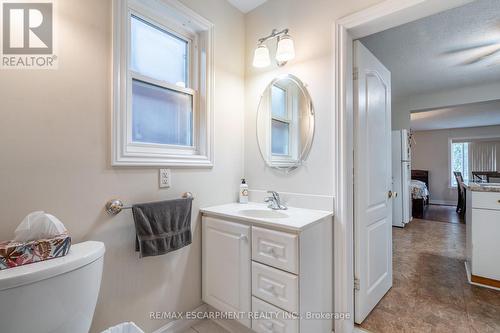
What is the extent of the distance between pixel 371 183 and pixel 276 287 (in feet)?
3.56

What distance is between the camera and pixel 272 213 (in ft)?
5.62

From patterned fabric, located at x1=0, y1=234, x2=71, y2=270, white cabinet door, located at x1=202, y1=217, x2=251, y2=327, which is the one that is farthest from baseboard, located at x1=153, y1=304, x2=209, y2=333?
patterned fabric, located at x1=0, y1=234, x2=71, y2=270

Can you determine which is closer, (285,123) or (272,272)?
(272,272)

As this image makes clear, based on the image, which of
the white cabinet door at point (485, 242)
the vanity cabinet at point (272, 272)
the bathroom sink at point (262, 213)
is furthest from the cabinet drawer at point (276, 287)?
the white cabinet door at point (485, 242)

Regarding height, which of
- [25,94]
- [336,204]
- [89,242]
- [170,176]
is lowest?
[89,242]

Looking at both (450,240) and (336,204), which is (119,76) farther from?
(450,240)

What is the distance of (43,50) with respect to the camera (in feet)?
3.65

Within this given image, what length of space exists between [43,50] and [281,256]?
1585 mm

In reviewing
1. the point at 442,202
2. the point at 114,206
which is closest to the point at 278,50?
the point at 114,206

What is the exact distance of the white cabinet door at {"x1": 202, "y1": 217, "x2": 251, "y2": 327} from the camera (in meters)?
1.46

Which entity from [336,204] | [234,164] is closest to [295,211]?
[336,204]

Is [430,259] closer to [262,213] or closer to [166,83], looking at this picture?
[262,213]

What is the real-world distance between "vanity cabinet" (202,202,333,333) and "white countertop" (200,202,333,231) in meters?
0.01

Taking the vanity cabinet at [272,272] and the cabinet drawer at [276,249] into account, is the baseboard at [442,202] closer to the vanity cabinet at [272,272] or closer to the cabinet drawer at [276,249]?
the vanity cabinet at [272,272]
